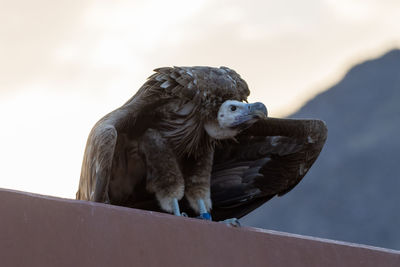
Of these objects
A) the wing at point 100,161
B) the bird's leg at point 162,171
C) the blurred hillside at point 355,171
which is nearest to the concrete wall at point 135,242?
the wing at point 100,161

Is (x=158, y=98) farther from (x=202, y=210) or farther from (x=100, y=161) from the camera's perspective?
(x=202, y=210)

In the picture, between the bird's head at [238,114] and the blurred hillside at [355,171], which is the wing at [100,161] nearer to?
the bird's head at [238,114]

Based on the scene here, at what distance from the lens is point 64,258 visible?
14.9 feet

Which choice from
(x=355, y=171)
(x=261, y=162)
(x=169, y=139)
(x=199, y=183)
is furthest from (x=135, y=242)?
(x=355, y=171)

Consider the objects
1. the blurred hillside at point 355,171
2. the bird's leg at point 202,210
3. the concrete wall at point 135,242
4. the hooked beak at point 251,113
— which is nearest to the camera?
the concrete wall at point 135,242

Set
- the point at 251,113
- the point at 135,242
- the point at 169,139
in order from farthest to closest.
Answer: the point at 169,139
the point at 251,113
the point at 135,242

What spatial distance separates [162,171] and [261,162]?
1.02m


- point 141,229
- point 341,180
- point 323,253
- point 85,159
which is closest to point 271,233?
point 323,253

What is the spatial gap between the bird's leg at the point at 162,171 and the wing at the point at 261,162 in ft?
2.15

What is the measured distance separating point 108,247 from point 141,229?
0.64ft

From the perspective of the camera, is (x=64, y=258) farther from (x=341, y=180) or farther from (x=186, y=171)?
(x=341, y=180)

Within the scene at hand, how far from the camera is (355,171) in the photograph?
2027 cm

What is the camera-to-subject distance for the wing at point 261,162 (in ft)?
→ 22.7

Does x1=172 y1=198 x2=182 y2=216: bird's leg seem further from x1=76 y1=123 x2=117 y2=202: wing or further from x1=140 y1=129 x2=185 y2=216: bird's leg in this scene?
x1=76 y1=123 x2=117 y2=202: wing
